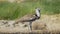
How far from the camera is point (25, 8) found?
5.07 metres

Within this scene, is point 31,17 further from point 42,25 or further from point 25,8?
point 25,8

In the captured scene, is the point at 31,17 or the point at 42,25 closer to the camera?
the point at 31,17

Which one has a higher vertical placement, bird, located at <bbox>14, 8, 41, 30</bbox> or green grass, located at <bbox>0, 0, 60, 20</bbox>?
green grass, located at <bbox>0, 0, 60, 20</bbox>

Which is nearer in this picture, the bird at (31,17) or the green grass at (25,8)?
the bird at (31,17)

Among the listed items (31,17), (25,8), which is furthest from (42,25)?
(25,8)

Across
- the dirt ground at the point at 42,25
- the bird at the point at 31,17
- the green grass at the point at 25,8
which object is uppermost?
the green grass at the point at 25,8

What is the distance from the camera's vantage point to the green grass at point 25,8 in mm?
5043

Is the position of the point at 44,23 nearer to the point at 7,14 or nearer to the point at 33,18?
the point at 33,18

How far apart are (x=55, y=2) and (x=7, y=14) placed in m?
0.93

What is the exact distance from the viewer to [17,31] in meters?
4.64

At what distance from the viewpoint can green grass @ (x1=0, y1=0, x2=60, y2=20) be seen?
504 cm

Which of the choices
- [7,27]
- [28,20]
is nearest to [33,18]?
[28,20]

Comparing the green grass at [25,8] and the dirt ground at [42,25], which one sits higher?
the green grass at [25,8]

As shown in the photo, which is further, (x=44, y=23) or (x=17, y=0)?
(x=17, y=0)
